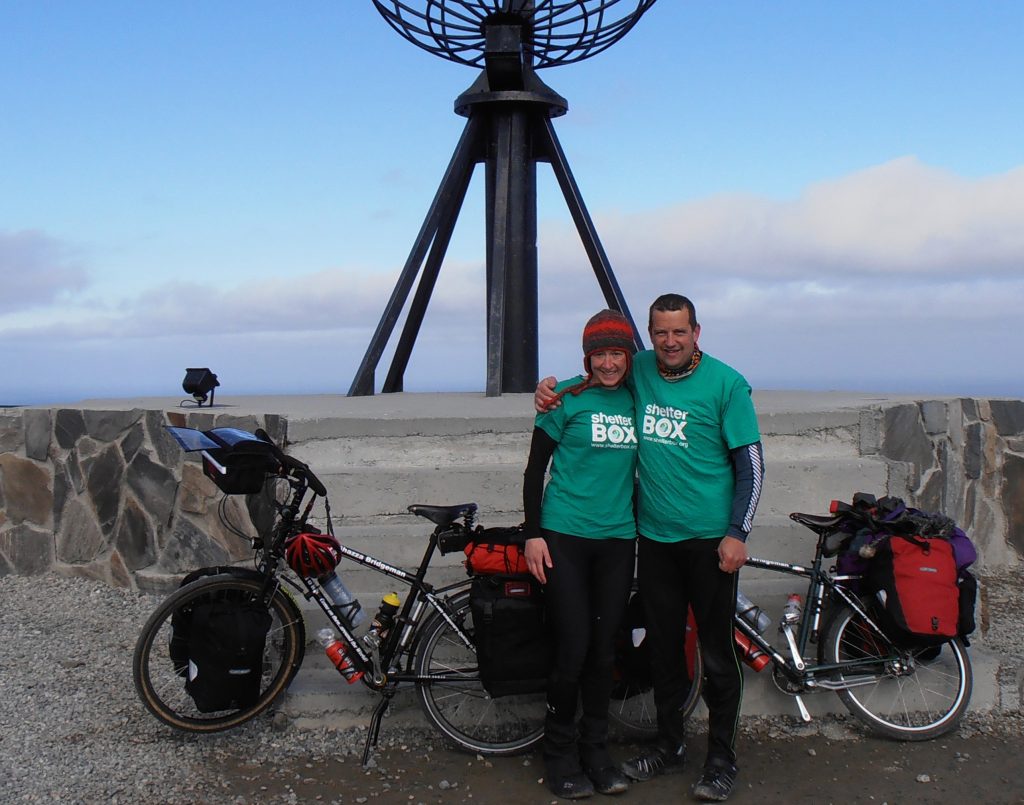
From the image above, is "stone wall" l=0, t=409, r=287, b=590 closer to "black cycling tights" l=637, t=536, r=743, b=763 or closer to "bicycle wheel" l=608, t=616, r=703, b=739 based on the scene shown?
"bicycle wheel" l=608, t=616, r=703, b=739

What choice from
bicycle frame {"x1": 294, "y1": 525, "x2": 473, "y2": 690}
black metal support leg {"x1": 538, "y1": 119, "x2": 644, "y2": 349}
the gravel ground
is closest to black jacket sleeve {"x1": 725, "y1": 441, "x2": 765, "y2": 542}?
bicycle frame {"x1": 294, "y1": 525, "x2": 473, "y2": 690}

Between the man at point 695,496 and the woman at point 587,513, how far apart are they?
0.08 meters

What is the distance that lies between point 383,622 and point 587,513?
1047mm

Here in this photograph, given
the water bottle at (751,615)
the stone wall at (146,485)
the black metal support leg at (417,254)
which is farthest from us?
the black metal support leg at (417,254)

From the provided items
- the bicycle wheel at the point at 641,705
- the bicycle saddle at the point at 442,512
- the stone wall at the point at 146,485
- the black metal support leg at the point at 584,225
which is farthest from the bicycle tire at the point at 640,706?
the black metal support leg at the point at 584,225

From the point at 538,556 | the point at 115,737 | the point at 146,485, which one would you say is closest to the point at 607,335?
the point at 538,556

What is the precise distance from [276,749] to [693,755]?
1675 millimetres

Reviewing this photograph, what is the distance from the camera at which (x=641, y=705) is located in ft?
13.0

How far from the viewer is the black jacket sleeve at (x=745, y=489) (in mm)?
3211

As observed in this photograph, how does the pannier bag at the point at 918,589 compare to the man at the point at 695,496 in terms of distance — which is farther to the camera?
the pannier bag at the point at 918,589

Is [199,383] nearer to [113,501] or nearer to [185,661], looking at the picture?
[113,501]

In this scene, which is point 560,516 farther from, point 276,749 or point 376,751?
point 276,749

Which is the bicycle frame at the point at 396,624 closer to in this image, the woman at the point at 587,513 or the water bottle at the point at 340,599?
the water bottle at the point at 340,599

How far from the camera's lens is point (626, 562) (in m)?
3.39
